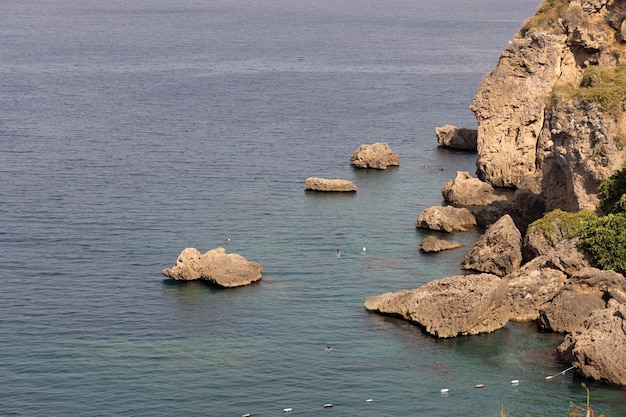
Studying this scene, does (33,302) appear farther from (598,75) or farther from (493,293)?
(598,75)

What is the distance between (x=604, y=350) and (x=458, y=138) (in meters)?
78.9

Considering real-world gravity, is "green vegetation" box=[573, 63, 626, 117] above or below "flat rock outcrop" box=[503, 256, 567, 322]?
above

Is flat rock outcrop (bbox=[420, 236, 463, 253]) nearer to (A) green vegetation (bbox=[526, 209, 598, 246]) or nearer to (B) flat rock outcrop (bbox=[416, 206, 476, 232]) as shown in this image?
(B) flat rock outcrop (bbox=[416, 206, 476, 232])

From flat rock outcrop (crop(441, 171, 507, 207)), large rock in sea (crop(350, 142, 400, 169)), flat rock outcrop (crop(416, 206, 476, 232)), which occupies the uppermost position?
large rock in sea (crop(350, 142, 400, 169))

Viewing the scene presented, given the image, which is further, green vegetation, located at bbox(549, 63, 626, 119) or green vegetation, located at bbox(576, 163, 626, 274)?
green vegetation, located at bbox(549, 63, 626, 119)

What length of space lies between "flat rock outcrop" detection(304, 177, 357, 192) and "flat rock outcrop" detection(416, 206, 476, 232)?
16.2 metres

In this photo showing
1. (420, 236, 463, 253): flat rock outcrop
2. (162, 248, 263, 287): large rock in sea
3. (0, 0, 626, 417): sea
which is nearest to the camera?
(0, 0, 626, 417): sea

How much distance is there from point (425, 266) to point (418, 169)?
4066 cm

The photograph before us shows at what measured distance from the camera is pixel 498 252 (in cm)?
9094

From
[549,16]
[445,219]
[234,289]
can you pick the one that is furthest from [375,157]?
[234,289]

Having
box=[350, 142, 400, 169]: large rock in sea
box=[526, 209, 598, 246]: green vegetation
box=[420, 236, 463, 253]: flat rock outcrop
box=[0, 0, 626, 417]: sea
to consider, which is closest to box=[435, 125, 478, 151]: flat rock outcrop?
box=[0, 0, 626, 417]: sea

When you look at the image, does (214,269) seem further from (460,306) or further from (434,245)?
(460,306)

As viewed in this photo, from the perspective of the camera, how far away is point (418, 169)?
134m

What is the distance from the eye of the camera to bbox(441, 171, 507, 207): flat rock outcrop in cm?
11569
